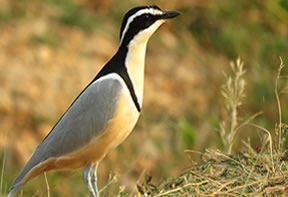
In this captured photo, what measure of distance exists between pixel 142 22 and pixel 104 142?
2.01 ft

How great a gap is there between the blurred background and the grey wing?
9.24 feet

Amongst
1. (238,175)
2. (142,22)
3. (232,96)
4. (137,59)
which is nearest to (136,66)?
(137,59)

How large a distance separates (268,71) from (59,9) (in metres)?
2.45

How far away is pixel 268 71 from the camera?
805 centimetres

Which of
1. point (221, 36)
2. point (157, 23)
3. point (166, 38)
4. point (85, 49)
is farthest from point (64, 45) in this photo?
point (157, 23)

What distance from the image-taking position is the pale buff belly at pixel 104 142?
11.6ft

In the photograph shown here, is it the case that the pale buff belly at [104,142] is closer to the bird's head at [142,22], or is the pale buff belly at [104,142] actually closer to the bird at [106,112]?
the bird at [106,112]

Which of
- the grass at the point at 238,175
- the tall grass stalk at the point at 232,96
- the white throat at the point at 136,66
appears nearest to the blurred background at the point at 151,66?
the tall grass stalk at the point at 232,96

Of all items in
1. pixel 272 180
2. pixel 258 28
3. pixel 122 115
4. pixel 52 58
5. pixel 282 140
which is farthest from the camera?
pixel 258 28

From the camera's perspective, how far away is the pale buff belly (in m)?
3.54

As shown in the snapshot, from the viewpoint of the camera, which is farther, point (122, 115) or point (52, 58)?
point (52, 58)

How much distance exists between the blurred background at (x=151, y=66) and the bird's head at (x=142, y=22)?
3.00 meters

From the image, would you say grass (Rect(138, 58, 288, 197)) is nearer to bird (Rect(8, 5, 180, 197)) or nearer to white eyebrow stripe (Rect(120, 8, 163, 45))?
bird (Rect(8, 5, 180, 197))

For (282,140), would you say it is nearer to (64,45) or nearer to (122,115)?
(122,115)
